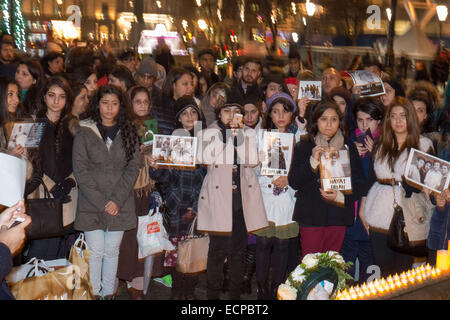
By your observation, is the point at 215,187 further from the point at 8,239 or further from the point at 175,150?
the point at 8,239

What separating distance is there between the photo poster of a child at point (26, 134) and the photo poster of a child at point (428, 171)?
3.45m

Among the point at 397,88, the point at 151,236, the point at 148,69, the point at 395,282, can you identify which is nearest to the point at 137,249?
the point at 151,236

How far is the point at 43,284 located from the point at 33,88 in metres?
2.98

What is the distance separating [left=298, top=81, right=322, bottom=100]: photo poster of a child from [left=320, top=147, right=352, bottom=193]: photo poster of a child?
171 centimetres

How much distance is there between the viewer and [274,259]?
245 inches

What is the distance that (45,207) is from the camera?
5.55m

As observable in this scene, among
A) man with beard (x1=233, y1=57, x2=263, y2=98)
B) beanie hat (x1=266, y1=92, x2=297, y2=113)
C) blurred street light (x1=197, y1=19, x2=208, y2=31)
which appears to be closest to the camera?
beanie hat (x1=266, y1=92, x2=297, y2=113)

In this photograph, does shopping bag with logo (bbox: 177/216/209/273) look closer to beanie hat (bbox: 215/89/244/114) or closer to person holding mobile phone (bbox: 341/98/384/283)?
beanie hat (bbox: 215/89/244/114)

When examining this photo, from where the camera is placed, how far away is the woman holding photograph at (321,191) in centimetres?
607

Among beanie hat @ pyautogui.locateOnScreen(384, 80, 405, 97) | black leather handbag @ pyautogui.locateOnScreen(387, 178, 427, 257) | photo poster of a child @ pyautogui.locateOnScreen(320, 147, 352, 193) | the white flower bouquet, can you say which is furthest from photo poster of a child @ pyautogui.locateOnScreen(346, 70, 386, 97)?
the white flower bouquet

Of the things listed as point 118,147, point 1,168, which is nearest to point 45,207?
point 118,147

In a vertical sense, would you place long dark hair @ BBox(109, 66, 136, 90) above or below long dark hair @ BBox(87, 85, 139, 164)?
above

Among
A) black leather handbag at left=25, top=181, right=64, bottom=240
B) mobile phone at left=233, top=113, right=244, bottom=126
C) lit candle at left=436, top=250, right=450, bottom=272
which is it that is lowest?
lit candle at left=436, top=250, right=450, bottom=272

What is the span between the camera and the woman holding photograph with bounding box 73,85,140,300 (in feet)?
19.0
